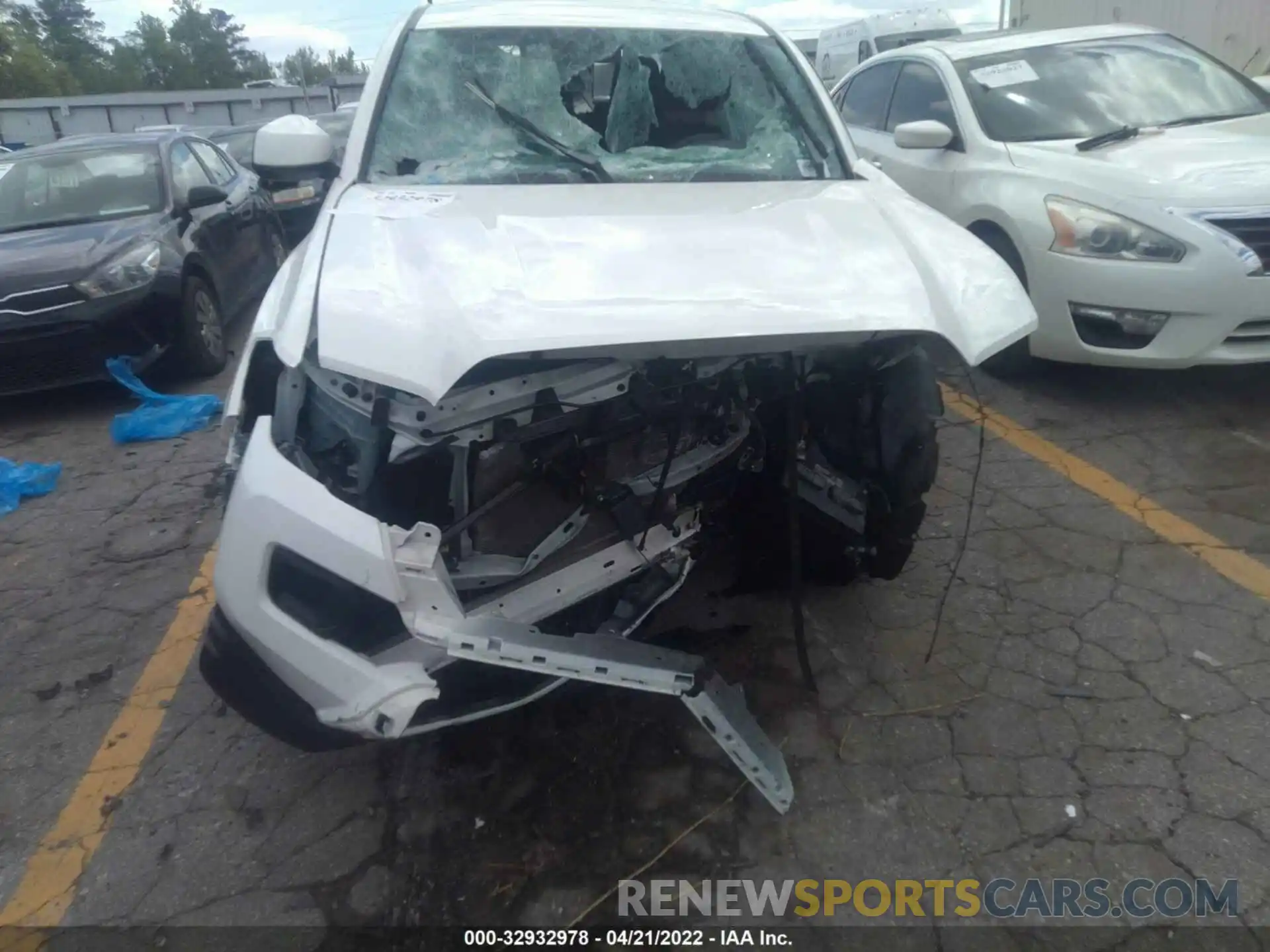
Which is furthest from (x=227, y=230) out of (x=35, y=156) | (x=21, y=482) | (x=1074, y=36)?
(x=1074, y=36)

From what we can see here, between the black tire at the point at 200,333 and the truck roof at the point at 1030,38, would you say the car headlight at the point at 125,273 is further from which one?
the truck roof at the point at 1030,38

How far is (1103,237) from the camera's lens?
4.16m

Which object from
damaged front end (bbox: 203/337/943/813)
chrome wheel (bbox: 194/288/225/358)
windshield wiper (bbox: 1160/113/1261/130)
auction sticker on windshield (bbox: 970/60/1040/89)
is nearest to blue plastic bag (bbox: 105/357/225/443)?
chrome wheel (bbox: 194/288/225/358)

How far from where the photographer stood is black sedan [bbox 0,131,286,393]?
5.29 meters

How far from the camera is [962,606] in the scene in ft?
10.2

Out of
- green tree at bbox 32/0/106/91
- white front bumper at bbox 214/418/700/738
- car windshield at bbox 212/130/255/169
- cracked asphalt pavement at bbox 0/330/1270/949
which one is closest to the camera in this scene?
white front bumper at bbox 214/418/700/738

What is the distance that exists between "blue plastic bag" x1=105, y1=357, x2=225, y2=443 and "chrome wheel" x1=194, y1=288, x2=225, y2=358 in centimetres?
53

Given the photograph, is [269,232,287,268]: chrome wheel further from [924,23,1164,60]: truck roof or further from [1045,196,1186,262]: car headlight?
[1045,196,1186,262]: car headlight

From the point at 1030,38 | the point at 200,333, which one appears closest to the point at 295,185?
the point at 200,333

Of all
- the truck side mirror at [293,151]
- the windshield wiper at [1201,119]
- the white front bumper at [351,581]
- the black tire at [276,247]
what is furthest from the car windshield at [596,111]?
the black tire at [276,247]

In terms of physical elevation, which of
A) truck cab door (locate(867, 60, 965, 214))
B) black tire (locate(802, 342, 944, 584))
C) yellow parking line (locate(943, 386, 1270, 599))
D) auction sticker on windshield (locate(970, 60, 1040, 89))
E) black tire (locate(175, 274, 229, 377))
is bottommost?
yellow parking line (locate(943, 386, 1270, 599))

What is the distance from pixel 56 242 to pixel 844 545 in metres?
5.28

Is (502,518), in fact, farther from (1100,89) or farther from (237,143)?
(237,143)

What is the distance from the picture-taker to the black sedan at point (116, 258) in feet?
17.4
